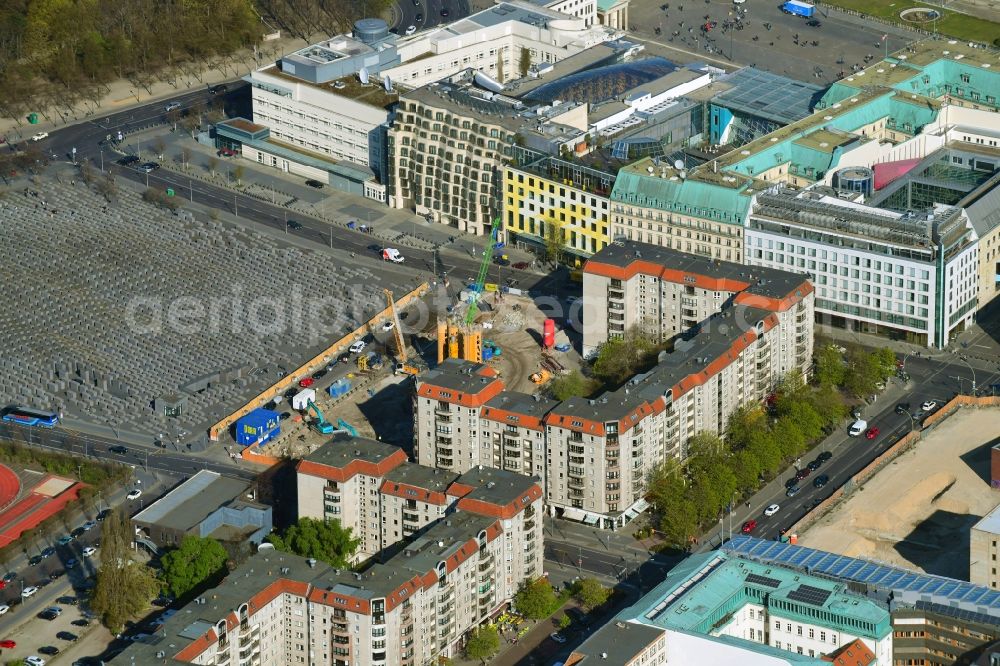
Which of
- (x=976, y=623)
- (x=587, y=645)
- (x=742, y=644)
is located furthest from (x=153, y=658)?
(x=976, y=623)

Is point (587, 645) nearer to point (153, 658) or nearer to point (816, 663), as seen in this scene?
point (816, 663)

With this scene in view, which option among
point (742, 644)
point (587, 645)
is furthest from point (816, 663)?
point (587, 645)

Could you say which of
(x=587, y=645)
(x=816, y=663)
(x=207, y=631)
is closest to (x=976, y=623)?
(x=816, y=663)

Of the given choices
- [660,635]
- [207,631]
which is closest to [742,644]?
[660,635]

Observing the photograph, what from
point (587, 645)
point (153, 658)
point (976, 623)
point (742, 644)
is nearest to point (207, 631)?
point (153, 658)

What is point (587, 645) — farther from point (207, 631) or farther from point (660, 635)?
point (207, 631)

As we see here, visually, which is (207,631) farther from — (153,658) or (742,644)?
(742,644)

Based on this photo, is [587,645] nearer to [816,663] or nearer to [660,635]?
[660,635]
